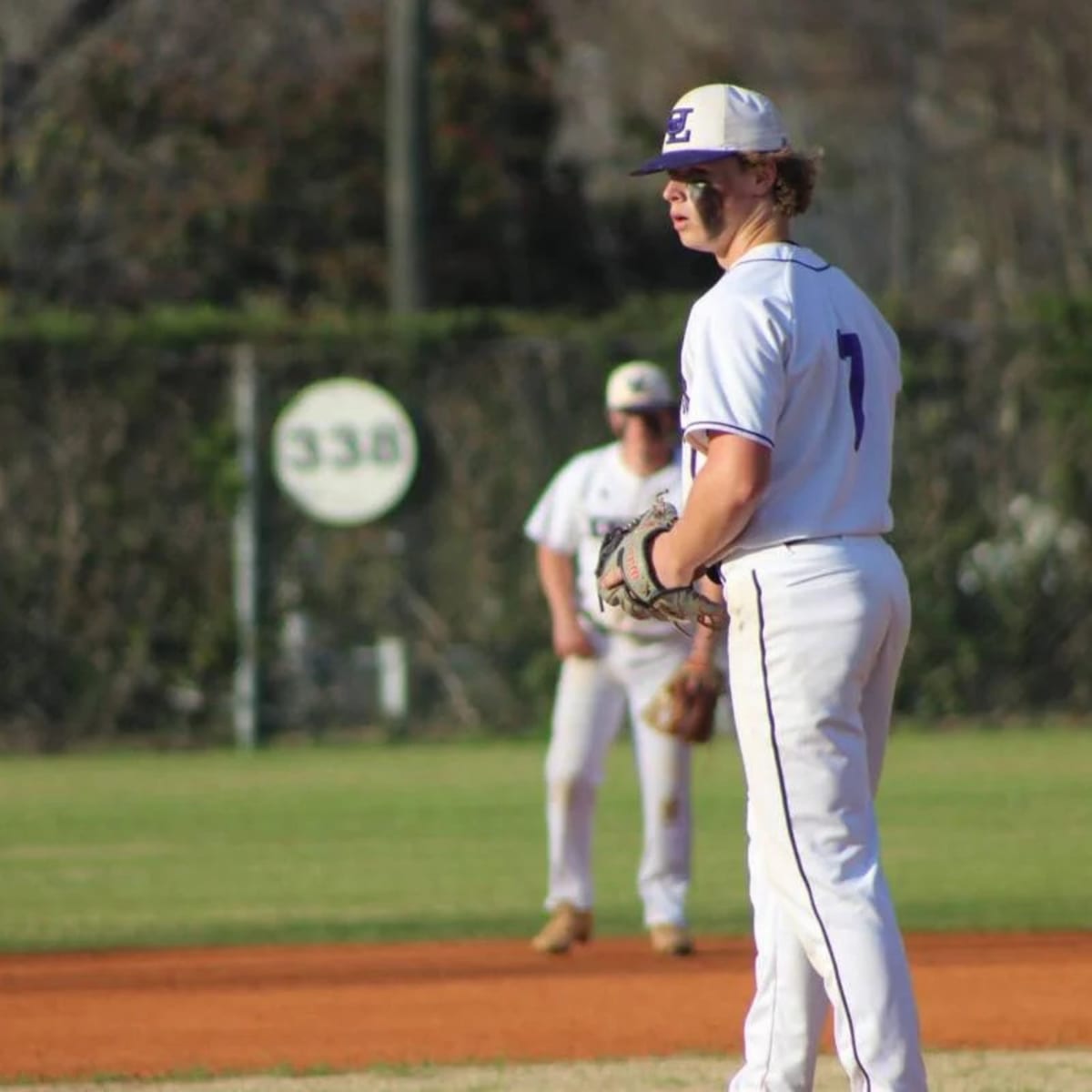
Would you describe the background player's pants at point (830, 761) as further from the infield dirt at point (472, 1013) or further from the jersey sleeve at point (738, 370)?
the infield dirt at point (472, 1013)

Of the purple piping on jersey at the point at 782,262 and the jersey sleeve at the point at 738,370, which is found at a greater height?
the purple piping on jersey at the point at 782,262

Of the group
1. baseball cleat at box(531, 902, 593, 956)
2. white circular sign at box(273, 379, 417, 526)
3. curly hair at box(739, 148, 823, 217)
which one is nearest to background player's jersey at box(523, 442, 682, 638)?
baseball cleat at box(531, 902, 593, 956)

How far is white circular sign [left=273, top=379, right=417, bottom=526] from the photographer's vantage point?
63.2ft

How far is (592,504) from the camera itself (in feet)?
31.5

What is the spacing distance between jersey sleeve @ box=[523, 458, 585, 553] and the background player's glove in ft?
13.0

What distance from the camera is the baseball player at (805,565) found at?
5152mm

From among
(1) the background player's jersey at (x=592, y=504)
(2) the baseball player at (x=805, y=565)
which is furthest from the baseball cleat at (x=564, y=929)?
(2) the baseball player at (x=805, y=565)

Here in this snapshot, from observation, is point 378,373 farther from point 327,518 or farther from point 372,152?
point 372,152

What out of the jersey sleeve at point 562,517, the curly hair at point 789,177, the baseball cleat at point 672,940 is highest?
the curly hair at point 789,177

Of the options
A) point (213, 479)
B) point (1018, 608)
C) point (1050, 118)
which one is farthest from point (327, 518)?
point (1050, 118)

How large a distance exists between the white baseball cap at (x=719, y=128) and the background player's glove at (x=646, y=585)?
28.0 inches

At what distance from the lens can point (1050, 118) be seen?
32969 millimetres

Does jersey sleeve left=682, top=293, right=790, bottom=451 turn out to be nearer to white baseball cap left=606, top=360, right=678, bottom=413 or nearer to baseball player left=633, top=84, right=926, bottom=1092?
baseball player left=633, top=84, right=926, bottom=1092

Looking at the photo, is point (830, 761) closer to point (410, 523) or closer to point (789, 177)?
point (789, 177)
